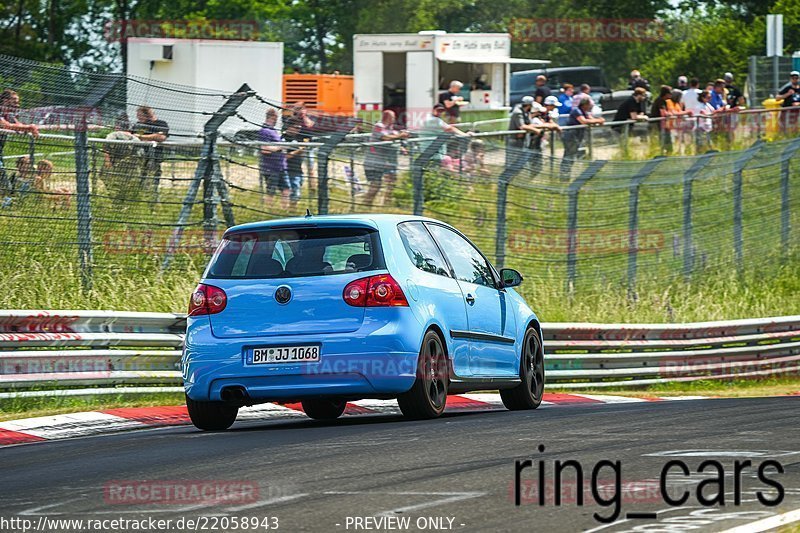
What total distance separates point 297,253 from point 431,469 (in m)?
3.13

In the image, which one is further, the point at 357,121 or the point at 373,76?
the point at 373,76

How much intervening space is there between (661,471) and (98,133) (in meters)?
8.98

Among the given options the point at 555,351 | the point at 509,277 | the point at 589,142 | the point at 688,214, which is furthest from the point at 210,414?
the point at 589,142

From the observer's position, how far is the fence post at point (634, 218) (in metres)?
22.4

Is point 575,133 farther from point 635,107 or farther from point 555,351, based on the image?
point 555,351

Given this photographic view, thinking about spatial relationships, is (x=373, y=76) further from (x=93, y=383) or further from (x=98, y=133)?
(x=93, y=383)

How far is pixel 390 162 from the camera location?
18.6m

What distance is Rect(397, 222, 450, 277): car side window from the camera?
11.6 metres

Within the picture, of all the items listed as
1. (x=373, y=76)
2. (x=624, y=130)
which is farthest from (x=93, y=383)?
(x=373, y=76)

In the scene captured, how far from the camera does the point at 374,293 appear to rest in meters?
11.0

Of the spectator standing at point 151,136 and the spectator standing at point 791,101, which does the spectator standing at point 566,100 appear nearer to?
the spectator standing at point 791,101

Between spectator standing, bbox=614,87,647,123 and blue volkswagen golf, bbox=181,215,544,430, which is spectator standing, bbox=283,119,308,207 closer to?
blue volkswagen golf, bbox=181,215,544,430

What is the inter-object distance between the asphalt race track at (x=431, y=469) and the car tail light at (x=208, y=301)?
0.85m

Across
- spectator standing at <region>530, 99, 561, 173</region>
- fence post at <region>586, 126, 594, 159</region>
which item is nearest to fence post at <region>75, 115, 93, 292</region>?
spectator standing at <region>530, 99, 561, 173</region>
